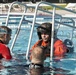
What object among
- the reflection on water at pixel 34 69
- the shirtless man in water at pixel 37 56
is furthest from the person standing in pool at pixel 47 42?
the shirtless man in water at pixel 37 56

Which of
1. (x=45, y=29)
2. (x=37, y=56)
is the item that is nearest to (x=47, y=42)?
(x=45, y=29)

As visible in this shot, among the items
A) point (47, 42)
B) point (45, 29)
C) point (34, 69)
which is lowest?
point (34, 69)

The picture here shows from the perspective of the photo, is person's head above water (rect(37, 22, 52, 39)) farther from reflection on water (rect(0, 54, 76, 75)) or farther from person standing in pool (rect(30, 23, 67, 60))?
reflection on water (rect(0, 54, 76, 75))

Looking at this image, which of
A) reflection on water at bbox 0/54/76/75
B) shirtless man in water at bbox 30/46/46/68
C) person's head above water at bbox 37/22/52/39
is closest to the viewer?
shirtless man in water at bbox 30/46/46/68

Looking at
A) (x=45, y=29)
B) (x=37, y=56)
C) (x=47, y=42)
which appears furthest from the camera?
(x=47, y=42)

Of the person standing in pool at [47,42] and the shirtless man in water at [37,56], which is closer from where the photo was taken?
the shirtless man in water at [37,56]

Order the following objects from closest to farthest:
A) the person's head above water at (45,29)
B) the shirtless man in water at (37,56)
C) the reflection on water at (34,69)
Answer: the shirtless man in water at (37,56)
the reflection on water at (34,69)
the person's head above water at (45,29)

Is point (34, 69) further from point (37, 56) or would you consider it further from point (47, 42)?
point (47, 42)

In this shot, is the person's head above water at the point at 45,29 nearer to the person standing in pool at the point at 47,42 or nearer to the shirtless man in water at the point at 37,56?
the person standing in pool at the point at 47,42

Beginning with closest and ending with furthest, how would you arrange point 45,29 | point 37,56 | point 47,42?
point 37,56 < point 45,29 < point 47,42

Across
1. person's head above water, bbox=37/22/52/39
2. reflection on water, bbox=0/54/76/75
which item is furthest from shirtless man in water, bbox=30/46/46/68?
person's head above water, bbox=37/22/52/39

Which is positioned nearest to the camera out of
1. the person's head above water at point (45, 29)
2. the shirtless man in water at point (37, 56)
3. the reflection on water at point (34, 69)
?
the shirtless man in water at point (37, 56)

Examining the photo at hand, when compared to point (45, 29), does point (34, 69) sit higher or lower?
lower

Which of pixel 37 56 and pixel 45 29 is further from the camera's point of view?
pixel 45 29
